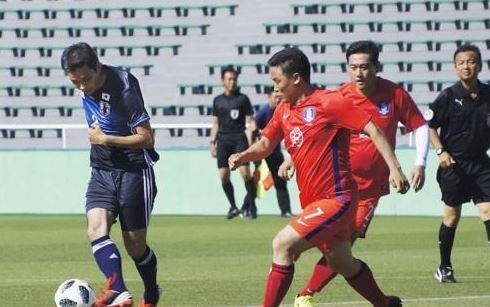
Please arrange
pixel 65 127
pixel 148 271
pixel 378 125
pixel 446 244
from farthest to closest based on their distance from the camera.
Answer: pixel 65 127 < pixel 446 244 < pixel 378 125 < pixel 148 271

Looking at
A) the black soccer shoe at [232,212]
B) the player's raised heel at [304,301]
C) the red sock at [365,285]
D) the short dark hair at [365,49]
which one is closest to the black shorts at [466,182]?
the short dark hair at [365,49]

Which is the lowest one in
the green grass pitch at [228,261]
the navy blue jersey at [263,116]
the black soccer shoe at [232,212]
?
the black soccer shoe at [232,212]

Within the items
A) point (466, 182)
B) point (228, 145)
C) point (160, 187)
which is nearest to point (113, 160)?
point (466, 182)

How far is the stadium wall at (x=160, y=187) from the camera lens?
81.7ft

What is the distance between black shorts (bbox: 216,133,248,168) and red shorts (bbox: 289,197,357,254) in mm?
14163

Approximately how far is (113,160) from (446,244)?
163 inches

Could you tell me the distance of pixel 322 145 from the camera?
920cm

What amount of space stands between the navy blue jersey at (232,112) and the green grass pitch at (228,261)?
1561 millimetres

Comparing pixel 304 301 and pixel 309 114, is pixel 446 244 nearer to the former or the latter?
pixel 304 301

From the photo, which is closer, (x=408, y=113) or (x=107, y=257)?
(x=107, y=257)

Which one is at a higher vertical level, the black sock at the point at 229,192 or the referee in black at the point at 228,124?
the referee in black at the point at 228,124

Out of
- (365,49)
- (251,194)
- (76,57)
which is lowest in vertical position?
(251,194)

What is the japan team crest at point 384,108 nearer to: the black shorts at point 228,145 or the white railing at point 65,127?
the black shorts at point 228,145

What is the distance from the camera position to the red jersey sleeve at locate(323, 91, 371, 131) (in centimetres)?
904
